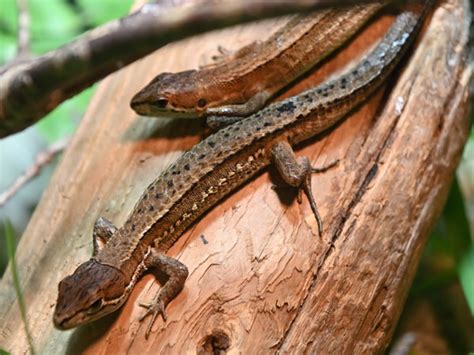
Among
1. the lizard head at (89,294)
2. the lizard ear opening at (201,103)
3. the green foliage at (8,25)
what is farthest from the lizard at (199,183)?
the green foliage at (8,25)

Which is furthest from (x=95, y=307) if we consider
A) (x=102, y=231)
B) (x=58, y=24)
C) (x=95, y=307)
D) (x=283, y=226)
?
(x=58, y=24)

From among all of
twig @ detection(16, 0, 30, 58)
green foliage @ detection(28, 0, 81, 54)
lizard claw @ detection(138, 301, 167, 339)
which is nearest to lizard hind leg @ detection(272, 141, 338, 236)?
lizard claw @ detection(138, 301, 167, 339)

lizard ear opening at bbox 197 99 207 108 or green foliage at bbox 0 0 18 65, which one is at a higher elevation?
green foliage at bbox 0 0 18 65

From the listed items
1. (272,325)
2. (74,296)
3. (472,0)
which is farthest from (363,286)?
(472,0)

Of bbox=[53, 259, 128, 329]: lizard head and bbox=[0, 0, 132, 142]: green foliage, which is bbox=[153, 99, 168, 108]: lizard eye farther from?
bbox=[0, 0, 132, 142]: green foliage

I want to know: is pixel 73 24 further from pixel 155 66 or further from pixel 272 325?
pixel 272 325

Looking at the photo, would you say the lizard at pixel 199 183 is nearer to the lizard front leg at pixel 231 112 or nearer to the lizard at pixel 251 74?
the lizard front leg at pixel 231 112
